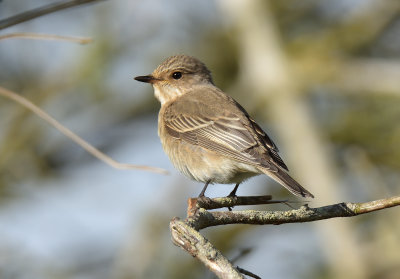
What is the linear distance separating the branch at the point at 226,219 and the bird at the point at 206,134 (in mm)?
1516

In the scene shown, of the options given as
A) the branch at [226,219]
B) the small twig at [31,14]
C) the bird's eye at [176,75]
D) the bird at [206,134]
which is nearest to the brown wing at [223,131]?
the bird at [206,134]

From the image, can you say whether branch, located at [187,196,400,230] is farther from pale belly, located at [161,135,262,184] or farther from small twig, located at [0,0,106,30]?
pale belly, located at [161,135,262,184]

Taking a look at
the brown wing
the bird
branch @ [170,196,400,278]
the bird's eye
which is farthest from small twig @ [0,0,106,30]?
the bird's eye

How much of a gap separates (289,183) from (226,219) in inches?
62.8

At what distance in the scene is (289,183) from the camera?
440 cm

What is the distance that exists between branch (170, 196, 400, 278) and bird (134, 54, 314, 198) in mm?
1516

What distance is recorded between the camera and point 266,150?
5.18 meters

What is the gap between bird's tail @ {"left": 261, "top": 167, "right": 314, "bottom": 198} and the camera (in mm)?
4209

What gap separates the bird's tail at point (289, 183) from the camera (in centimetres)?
421

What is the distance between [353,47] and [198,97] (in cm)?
386

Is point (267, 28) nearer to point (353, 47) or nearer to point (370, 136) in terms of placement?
point (353, 47)

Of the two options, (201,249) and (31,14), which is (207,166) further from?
(201,249)

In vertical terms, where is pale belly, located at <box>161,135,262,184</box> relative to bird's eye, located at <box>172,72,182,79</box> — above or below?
below

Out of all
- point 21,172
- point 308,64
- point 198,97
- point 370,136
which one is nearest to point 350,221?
point 370,136
